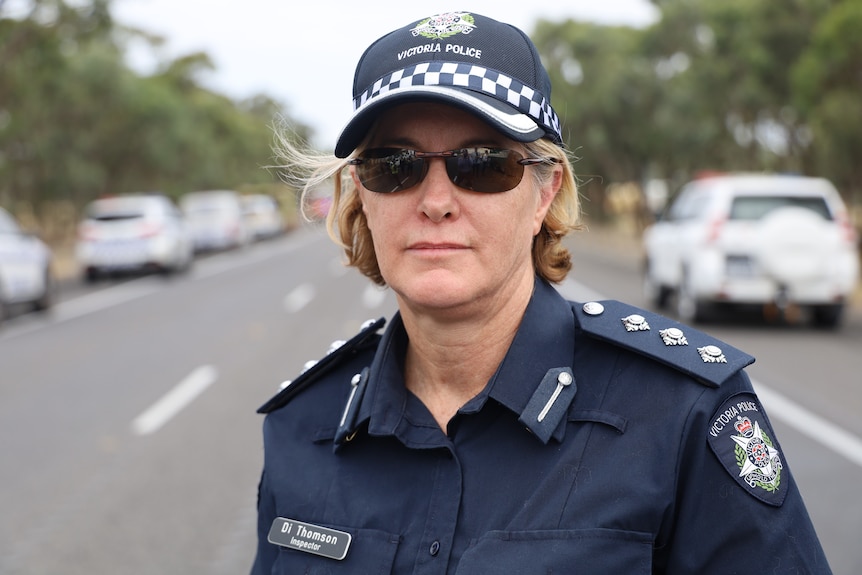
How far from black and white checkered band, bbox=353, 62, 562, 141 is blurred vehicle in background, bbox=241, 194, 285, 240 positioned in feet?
138

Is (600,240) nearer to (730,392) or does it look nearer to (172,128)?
(172,128)

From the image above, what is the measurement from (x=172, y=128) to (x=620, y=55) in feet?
54.9

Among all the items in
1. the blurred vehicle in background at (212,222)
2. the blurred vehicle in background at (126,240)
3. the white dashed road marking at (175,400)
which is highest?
the white dashed road marking at (175,400)

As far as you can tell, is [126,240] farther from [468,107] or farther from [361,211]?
[468,107]

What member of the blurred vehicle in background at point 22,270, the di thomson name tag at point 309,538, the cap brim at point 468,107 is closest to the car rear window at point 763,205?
the blurred vehicle in background at point 22,270

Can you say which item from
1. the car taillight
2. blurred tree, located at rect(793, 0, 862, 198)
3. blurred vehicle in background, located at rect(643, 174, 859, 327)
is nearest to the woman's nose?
blurred vehicle in background, located at rect(643, 174, 859, 327)

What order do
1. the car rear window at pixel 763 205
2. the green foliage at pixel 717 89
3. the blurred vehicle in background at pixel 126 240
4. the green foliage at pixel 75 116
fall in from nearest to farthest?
the car rear window at pixel 763 205
the green foliage at pixel 717 89
the green foliage at pixel 75 116
the blurred vehicle in background at pixel 126 240

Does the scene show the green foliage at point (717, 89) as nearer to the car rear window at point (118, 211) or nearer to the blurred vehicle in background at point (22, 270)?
the blurred vehicle in background at point (22, 270)

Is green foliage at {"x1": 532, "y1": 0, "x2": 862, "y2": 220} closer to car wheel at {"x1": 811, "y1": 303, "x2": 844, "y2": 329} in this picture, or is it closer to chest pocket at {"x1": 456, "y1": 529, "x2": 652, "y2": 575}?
car wheel at {"x1": 811, "y1": 303, "x2": 844, "y2": 329}

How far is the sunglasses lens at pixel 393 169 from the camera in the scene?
201 cm

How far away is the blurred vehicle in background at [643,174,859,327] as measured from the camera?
496 inches

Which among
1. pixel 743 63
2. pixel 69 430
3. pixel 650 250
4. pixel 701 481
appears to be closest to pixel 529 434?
pixel 701 481

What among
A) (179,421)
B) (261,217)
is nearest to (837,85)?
(179,421)

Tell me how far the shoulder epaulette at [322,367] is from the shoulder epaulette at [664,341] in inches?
18.2
